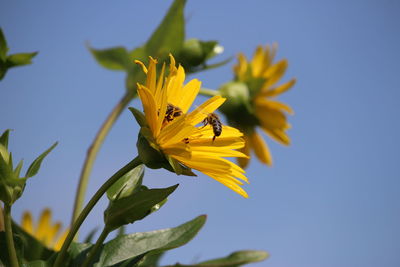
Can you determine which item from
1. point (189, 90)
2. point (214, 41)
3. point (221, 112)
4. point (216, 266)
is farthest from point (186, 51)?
point (216, 266)

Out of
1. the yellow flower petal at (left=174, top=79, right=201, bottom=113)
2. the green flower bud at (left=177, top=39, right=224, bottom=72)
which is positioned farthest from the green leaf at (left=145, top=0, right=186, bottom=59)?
the yellow flower petal at (left=174, top=79, right=201, bottom=113)

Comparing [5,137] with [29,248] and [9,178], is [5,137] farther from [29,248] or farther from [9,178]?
[29,248]

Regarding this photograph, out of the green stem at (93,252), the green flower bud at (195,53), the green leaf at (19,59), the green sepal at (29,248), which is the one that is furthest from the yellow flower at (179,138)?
the green flower bud at (195,53)

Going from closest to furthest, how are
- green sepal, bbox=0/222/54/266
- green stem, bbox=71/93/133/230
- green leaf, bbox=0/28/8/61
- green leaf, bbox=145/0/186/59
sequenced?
green sepal, bbox=0/222/54/266
green leaf, bbox=0/28/8/61
green stem, bbox=71/93/133/230
green leaf, bbox=145/0/186/59

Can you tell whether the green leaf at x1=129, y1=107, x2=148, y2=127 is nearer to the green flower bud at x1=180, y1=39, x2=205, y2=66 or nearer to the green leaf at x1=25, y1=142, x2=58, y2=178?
the green leaf at x1=25, y1=142, x2=58, y2=178

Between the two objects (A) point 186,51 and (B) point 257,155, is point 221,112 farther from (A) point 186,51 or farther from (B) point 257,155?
(A) point 186,51

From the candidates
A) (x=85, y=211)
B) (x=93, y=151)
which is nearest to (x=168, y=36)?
(x=93, y=151)

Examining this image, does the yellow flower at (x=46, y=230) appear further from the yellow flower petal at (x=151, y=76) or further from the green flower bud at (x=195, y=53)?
the yellow flower petal at (x=151, y=76)
